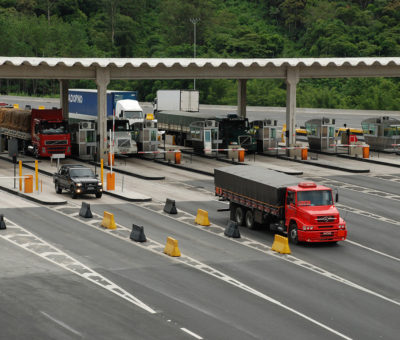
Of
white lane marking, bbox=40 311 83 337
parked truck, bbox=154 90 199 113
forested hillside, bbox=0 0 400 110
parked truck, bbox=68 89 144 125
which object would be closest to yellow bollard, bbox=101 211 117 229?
white lane marking, bbox=40 311 83 337

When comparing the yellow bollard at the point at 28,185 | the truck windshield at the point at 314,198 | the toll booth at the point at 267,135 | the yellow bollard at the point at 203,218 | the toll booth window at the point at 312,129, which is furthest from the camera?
the toll booth window at the point at 312,129

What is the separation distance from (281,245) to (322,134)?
1417 inches

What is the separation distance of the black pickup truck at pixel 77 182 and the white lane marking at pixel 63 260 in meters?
7.97

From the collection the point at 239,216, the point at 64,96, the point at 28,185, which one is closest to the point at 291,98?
the point at 64,96

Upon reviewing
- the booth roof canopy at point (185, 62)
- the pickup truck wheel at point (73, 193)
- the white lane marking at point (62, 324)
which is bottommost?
the white lane marking at point (62, 324)

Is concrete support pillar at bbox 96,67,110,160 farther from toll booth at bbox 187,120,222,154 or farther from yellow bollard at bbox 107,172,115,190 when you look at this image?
yellow bollard at bbox 107,172,115,190

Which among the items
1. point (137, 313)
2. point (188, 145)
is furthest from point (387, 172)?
point (137, 313)

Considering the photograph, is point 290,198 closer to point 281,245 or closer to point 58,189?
point 281,245

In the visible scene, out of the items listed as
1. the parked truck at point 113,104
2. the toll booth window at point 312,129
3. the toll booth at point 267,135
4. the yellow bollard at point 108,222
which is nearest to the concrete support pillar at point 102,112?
the toll booth at point 267,135

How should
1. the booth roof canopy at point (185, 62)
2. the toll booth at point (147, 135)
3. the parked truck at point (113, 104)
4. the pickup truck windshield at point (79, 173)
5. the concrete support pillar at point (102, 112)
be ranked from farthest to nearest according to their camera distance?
the parked truck at point (113, 104), the toll booth at point (147, 135), the concrete support pillar at point (102, 112), the booth roof canopy at point (185, 62), the pickup truck windshield at point (79, 173)

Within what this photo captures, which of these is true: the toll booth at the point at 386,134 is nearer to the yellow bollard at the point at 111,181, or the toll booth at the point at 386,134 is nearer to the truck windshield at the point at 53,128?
the truck windshield at the point at 53,128

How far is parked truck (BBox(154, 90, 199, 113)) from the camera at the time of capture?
90.8 metres

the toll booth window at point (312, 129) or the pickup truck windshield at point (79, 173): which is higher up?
the toll booth window at point (312, 129)

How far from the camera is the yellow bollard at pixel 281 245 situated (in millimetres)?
35438
